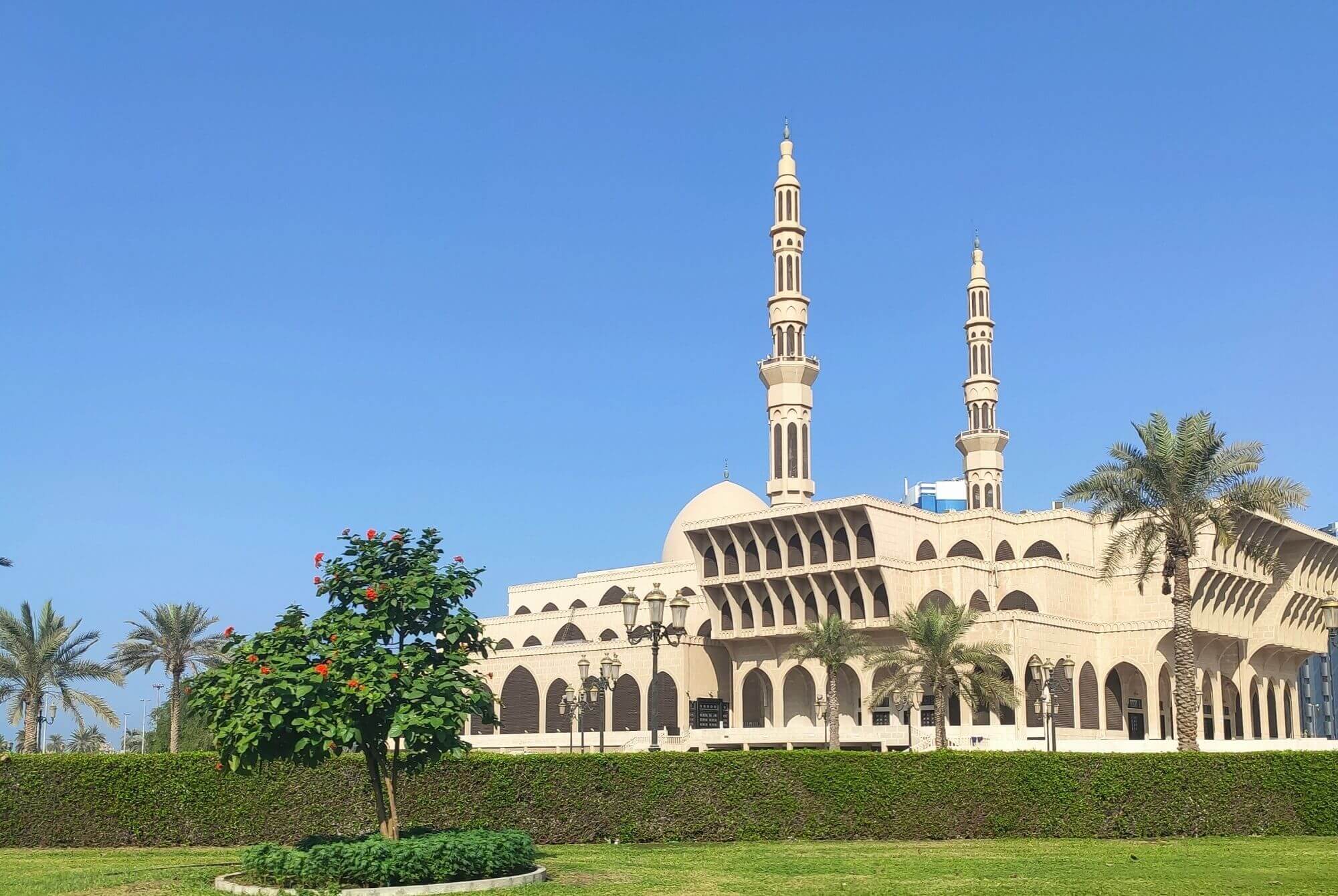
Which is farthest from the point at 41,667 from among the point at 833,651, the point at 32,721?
the point at 833,651

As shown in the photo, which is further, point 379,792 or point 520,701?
point 520,701

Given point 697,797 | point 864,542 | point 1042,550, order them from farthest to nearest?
point 1042,550 → point 864,542 → point 697,797

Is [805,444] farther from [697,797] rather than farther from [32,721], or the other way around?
[697,797]

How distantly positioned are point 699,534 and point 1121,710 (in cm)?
2197

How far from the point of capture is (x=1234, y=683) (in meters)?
71.7

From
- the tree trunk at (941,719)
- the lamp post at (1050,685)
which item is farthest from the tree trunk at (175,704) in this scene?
the lamp post at (1050,685)

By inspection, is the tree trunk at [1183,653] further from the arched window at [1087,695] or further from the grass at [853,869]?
the arched window at [1087,695]

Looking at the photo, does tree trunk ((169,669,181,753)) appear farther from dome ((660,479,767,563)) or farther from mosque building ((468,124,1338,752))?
dome ((660,479,767,563))

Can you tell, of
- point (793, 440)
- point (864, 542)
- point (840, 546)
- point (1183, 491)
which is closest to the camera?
point (1183, 491)

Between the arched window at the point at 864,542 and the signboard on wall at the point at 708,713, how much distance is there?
1082 centimetres

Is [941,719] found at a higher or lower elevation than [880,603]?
lower

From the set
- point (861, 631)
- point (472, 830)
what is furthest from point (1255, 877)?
point (861, 631)

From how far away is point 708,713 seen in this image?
70.0 m

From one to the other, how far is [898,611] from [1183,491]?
96.1ft
